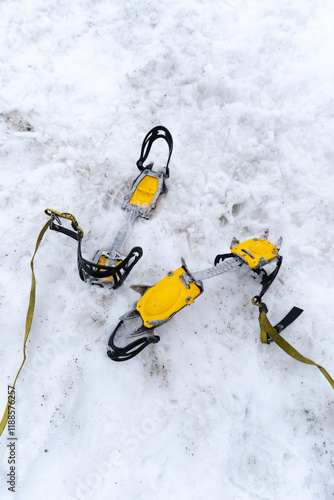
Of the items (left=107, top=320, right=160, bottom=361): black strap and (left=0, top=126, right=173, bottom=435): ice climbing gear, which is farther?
(left=0, top=126, right=173, bottom=435): ice climbing gear

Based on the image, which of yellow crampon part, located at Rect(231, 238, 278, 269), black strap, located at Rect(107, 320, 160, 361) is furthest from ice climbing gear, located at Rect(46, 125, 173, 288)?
yellow crampon part, located at Rect(231, 238, 278, 269)

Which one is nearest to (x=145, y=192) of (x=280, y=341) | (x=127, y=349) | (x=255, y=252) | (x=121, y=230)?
(x=121, y=230)

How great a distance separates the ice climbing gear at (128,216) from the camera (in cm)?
372

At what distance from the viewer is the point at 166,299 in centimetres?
346

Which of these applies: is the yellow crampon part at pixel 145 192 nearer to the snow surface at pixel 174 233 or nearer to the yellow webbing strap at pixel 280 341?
the snow surface at pixel 174 233

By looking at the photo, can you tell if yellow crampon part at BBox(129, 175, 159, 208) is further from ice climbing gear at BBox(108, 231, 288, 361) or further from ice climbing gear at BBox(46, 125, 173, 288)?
ice climbing gear at BBox(108, 231, 288, 361)

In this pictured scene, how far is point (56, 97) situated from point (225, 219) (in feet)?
11.4

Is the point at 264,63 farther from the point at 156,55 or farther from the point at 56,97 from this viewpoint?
the point at 56,97

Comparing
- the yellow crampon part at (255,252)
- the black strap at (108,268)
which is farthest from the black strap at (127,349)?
the yellow crampon part at (255,252)

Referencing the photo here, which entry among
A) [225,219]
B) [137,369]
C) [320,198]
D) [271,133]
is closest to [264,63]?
[271,133]

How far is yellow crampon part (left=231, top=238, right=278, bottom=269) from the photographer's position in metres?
3.59

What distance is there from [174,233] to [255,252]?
117 centimetres

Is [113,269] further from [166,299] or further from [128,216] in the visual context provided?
[128,216]

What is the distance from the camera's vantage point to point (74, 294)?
12.9 ft
